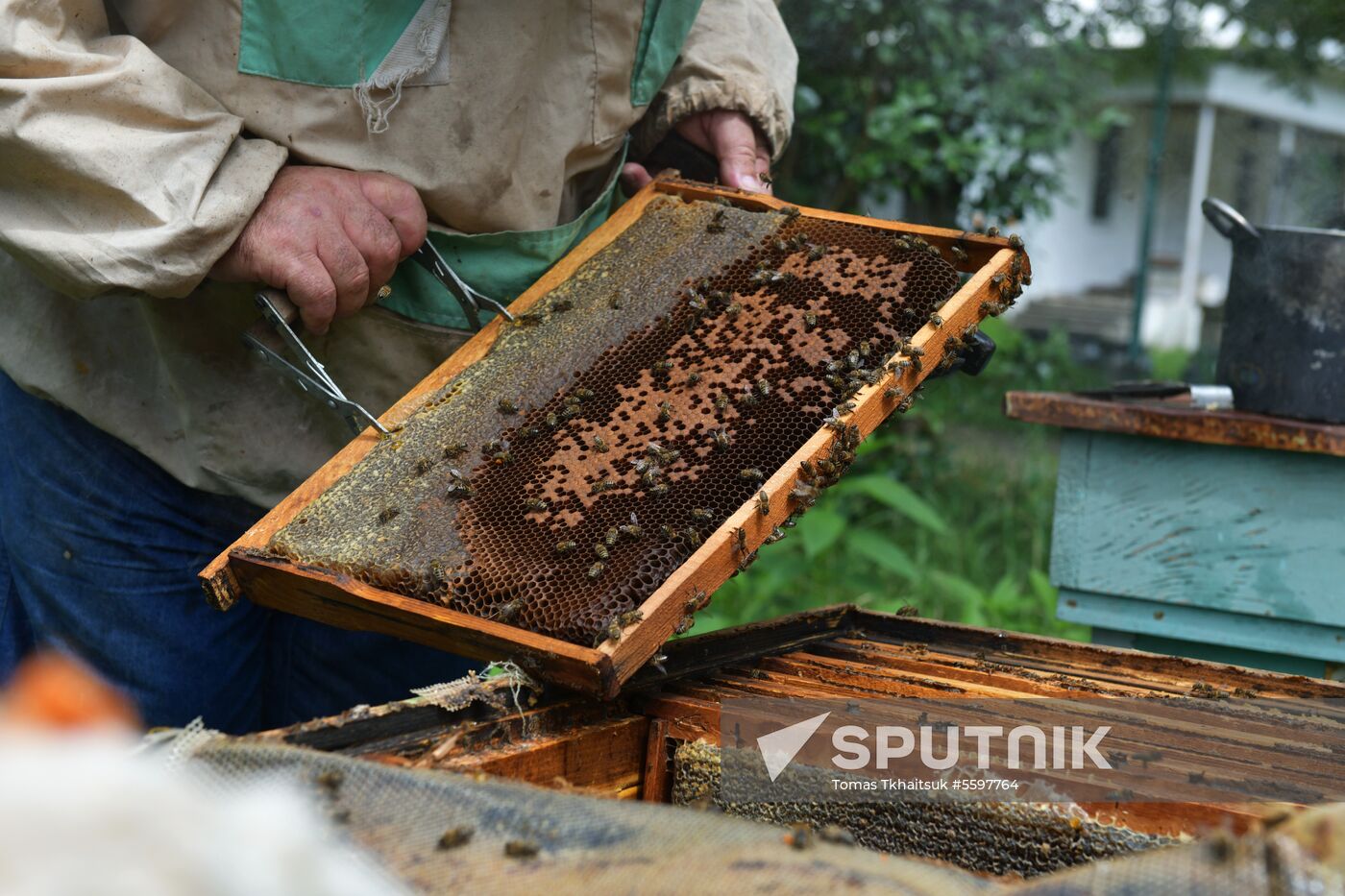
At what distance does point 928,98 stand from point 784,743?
5304mm

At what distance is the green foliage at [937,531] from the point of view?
4.90 meters

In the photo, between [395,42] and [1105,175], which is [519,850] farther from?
[1105,175]

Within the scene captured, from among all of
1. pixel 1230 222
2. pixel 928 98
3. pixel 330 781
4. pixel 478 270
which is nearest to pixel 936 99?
pixel 928 98

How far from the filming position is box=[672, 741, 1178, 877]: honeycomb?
1526mm

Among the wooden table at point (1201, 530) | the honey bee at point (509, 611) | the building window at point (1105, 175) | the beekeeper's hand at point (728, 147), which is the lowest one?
the building window at point (1105, 175)

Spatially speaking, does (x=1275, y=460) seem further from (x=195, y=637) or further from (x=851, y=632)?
(x=195, y=637)

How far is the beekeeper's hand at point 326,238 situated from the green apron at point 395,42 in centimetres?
19

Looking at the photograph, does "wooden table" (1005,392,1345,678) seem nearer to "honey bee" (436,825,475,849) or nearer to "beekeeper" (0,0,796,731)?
"beekeeper" (0,0,796,731)

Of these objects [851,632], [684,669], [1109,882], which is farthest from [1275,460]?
[1109,882]

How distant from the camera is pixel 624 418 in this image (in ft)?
7.20

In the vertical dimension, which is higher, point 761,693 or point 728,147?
point 728,147

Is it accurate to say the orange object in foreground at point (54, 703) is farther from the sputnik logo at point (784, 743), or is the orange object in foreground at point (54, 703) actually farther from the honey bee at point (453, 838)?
the sputnik logo at point (784, 743)

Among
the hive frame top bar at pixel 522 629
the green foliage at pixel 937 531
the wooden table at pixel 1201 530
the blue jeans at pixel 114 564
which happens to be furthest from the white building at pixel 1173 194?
the blue jeans at pixel 114 564

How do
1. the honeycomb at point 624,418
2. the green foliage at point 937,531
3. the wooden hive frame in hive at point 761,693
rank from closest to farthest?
the wooden hive frame in hive at point 761,693 < the honeycomb at point 624,418 < the green foliage at point 937,531
